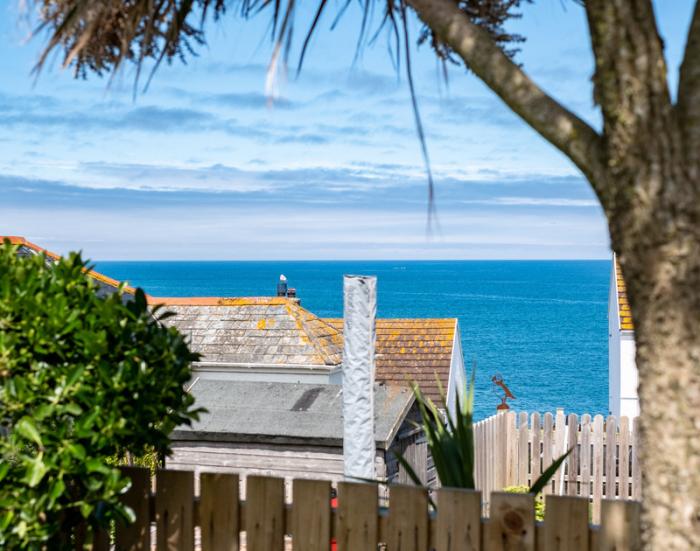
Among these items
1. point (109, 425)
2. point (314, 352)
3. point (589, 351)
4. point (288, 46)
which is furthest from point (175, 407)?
point (589, 351)

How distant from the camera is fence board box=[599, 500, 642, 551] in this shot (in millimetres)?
3271

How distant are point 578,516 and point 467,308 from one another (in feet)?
365

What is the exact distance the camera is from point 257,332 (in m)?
13.5

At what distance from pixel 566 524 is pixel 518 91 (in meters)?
1.72

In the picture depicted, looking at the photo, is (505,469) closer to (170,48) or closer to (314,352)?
(314,352)

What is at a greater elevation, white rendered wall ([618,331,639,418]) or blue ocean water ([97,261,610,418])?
blue ocean water ([97,261,610,418])

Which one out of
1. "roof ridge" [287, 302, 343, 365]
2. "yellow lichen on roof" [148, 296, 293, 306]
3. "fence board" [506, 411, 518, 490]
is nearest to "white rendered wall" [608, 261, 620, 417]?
"fence board" [506, 411, 518, 490]

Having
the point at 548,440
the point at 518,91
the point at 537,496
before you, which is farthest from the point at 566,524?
the point at 548,440

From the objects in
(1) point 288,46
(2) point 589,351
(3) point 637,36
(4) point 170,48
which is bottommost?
(3) point 637,36

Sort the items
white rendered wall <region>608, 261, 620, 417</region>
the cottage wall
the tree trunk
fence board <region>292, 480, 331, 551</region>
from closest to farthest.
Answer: the tree trunk < fence board <region>292, 480, 331, 551</region> < the cottage wall < white rendered wall <region>608, 261, 620, 417</region>

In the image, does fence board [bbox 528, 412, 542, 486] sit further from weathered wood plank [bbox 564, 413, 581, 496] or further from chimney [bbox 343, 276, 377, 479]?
chimney [bbox 343, 276, 377, 479]

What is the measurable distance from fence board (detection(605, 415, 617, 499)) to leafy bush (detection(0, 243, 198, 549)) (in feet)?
31.7

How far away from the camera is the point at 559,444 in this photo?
39.5ft

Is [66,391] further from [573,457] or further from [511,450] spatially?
[573,457]
